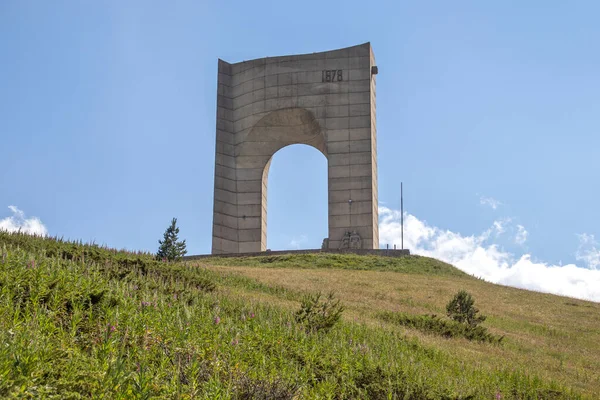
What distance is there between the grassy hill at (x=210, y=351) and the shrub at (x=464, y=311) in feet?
3.36

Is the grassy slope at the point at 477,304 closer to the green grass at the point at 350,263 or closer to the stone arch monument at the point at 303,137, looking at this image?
the green grass at the point at 350,263

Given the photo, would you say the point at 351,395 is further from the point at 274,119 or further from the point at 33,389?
the point at 274,119

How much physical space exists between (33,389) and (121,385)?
80 centimetres

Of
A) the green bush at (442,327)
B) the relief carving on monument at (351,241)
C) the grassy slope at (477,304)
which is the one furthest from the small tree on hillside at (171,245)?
the relief carving on monument at (351,241)

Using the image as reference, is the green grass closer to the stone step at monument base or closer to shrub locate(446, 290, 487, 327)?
the stone step at monument base

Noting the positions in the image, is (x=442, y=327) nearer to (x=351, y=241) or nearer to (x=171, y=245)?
(x=171, y=245)

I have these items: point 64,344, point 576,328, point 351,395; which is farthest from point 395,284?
point 64,344

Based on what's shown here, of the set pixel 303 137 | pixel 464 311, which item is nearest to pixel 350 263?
pixel 303 137

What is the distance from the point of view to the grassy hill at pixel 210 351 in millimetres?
6492

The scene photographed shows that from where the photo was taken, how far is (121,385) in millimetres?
6180

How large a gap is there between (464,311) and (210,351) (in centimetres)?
1271

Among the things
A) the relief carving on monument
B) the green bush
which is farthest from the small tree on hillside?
the relief carving on monument

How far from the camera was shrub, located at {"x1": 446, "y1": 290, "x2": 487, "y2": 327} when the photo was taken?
1914cm

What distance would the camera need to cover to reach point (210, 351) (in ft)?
27.8
